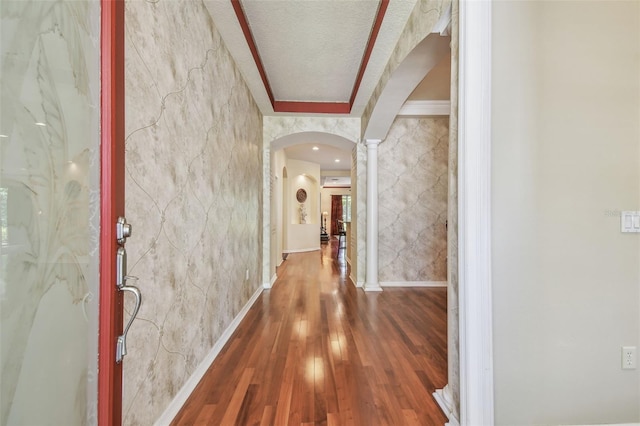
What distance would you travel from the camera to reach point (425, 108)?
403 cm

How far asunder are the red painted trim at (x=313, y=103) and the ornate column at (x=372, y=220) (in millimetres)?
697

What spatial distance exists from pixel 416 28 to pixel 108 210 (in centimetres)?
211

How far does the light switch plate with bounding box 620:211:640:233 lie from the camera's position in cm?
135

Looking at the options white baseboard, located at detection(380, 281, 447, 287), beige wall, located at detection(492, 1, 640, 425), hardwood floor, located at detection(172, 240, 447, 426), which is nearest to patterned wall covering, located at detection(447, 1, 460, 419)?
beige wall, located at detection(492, 1, 640, 425)

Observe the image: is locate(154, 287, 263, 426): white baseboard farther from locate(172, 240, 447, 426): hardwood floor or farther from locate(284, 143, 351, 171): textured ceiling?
locate(284, 143, 351, 171): textured ceiling

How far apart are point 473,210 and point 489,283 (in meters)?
0.35

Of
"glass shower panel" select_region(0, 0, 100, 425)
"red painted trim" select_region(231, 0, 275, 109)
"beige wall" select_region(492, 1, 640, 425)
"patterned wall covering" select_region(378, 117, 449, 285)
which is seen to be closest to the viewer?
"glass shower panel" select_region(0, 0, 100, 425)

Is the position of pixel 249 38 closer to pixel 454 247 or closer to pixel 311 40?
pixel 311 40

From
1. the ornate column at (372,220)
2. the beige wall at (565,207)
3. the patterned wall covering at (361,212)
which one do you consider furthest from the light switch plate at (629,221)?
the patterned wall covering at (361,212)

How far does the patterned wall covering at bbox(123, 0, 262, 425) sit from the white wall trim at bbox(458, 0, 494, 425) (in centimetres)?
147

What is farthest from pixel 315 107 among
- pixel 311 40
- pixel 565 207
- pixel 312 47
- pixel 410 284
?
pixel 565 207

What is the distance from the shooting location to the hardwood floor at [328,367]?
1.51 meters

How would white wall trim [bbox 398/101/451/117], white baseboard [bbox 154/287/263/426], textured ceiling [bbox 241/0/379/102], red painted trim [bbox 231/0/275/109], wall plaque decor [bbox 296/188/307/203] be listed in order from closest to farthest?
1. white baseboard [bbox 154/287/263/426]
2. red painted trim [bbox 231/0/275/109]
3. textured ceiling [bbox 241/0/379/102]
4. white wall trim [bbox 398/101/451/117]
5. wall plaque decor [bbox 296/188/307/203]

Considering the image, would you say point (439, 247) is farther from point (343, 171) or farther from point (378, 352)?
point (343, 171)
